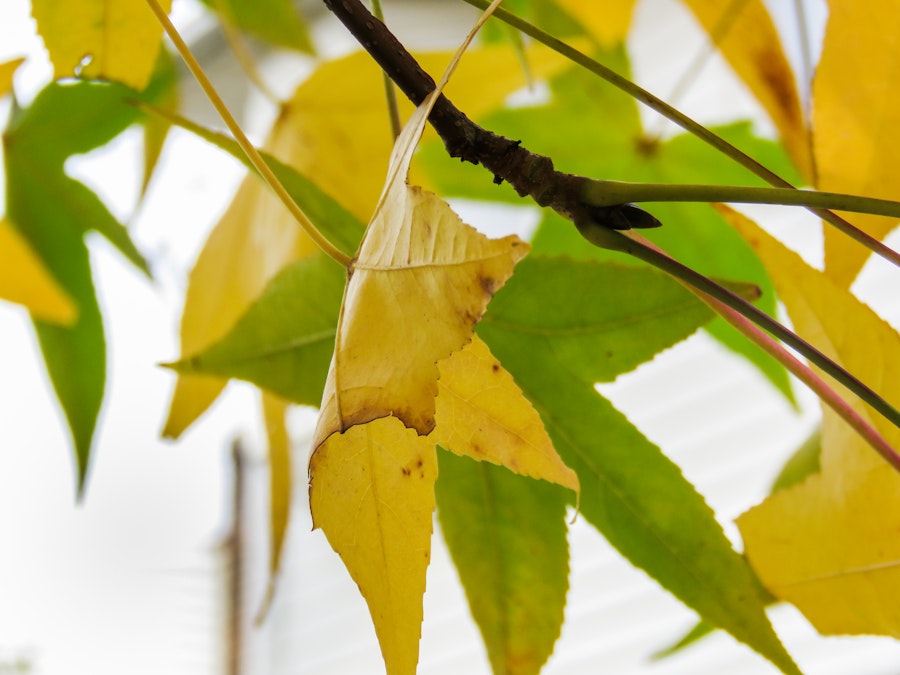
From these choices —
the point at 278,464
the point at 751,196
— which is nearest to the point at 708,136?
the point at 751,196

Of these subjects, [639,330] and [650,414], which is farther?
[650,414]

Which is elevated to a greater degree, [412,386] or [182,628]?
[182,628]

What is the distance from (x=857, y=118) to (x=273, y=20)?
21cm

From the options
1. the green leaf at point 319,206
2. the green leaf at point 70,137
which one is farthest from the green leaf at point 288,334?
the green leaf at point 70,137

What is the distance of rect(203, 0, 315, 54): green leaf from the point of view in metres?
0.29

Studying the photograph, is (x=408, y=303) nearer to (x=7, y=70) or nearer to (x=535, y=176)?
(x=535, y=176)

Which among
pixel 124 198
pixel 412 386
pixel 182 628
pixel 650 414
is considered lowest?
pixel 412 386

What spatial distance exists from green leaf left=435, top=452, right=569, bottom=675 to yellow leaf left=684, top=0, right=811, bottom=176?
0.09 meters

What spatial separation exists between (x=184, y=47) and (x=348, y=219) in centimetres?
5

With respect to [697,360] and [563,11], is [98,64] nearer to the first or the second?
[563,11]

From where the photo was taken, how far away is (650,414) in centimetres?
100

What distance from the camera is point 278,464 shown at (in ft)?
0.70

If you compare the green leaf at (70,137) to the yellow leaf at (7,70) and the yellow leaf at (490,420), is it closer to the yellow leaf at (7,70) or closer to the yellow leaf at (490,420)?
the yellow leaf at (7,70)

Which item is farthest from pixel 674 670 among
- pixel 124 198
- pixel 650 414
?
pixel 124 198
